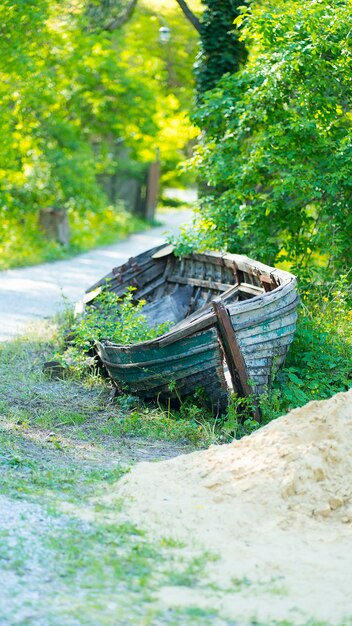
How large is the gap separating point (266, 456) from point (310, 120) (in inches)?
245

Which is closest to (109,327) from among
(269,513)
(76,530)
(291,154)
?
(291,154)

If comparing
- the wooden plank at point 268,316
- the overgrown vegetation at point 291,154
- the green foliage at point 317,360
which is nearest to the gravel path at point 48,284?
the overgrown vegetation at point 291,154

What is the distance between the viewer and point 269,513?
21.3ft

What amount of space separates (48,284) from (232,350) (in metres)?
9.37

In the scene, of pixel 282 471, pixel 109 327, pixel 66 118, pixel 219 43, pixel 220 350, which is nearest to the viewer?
Result: pixel 282 471

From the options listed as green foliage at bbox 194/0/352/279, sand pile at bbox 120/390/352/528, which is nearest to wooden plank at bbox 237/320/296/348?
sand pile at bbox 120/390/352/528

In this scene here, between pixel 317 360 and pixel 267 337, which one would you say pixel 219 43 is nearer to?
pixel 317 360

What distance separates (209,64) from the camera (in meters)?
15.9

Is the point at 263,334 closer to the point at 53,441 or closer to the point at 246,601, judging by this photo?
the point at 53,441

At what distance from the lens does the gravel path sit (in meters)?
14.2

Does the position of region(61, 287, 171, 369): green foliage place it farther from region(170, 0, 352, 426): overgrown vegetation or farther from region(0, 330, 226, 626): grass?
region(170, 0, 352, 426): overgrown vegetation

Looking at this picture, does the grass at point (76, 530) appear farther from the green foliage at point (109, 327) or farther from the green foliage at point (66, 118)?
the green foliage at point (66, 118)

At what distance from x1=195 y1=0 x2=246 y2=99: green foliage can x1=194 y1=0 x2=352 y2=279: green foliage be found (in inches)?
91.2

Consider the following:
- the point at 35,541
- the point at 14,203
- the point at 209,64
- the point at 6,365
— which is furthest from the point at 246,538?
the point at 14,203
